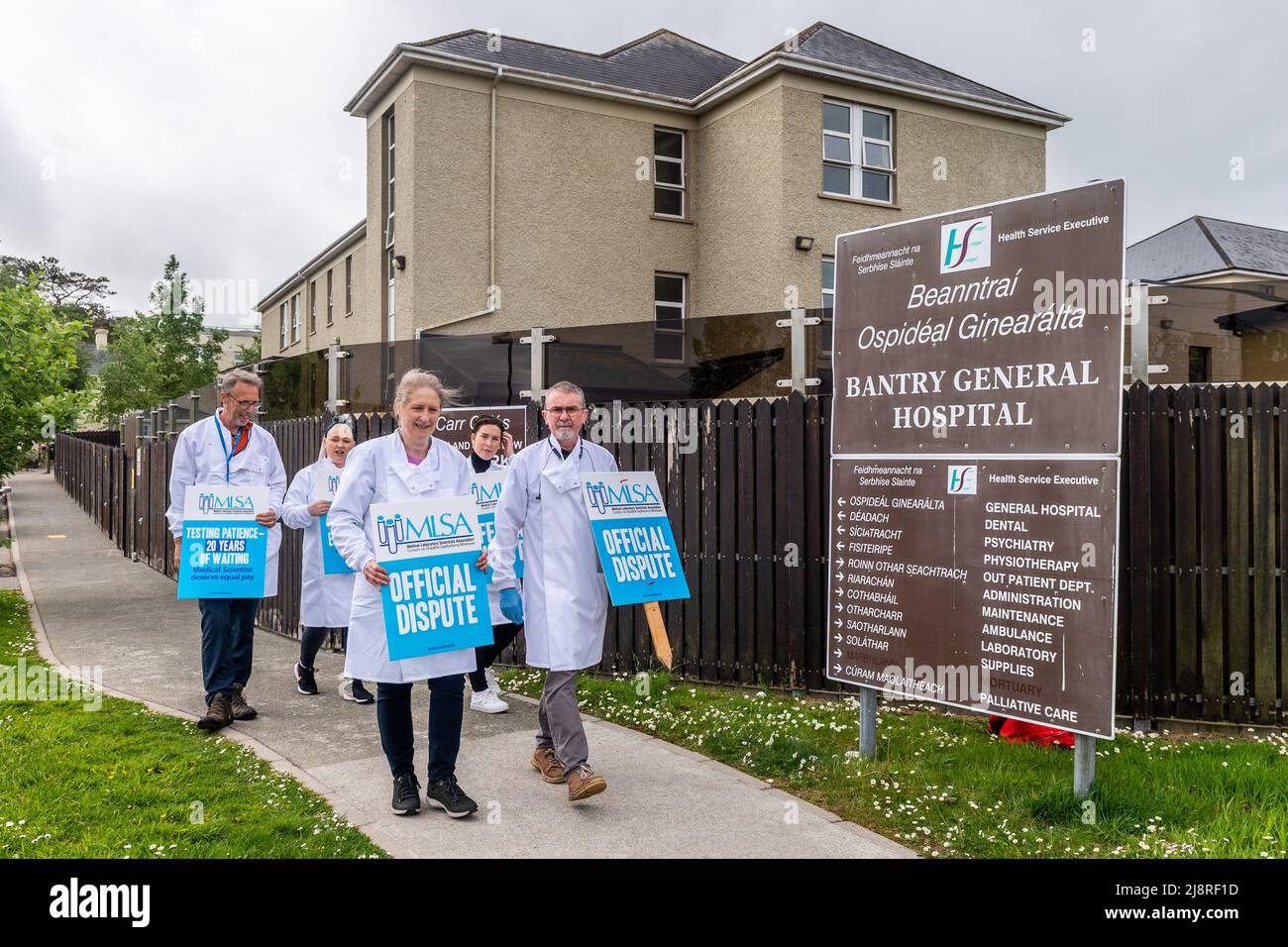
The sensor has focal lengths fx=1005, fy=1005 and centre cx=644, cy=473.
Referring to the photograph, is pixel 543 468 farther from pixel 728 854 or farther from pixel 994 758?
pixel 994 758

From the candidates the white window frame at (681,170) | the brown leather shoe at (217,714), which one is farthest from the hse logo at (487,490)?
the white window frame at (681,170)

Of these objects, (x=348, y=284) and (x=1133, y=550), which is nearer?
(x=1133, y=550)

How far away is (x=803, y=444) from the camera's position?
Result: 7.19 metres

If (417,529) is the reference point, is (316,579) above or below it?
below

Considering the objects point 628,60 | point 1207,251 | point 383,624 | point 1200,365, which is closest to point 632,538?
point 383,624

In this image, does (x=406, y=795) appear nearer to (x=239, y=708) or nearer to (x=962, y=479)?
(x=239, y=708)

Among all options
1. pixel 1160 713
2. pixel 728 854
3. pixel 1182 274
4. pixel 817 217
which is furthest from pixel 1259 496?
pixel 1182 274

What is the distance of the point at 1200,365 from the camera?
648 centimetres

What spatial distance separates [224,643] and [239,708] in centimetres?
45

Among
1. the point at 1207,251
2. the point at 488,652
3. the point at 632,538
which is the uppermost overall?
the point at 1207,251

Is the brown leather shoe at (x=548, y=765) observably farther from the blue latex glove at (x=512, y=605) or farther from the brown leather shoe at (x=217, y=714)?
the brown leather shoe at (x=217, y=714)

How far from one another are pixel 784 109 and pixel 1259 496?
1523 cm

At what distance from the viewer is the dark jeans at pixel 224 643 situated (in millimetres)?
6402

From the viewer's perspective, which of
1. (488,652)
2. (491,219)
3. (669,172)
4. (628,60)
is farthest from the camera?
(628,60)
